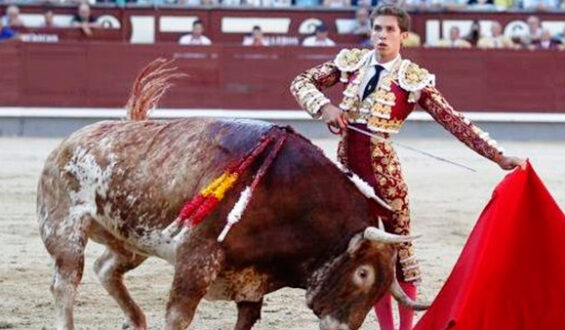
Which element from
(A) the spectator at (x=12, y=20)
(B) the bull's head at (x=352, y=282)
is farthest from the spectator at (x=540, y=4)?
(B) the bull's head at (x=352, y=282)

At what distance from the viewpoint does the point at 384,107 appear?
455 cm

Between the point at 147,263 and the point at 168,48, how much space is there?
726 centimetres

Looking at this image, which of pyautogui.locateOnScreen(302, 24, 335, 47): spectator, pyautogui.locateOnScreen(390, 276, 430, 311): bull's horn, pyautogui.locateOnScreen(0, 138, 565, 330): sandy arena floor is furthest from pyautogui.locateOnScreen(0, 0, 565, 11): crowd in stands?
pyautogui.locateOnScreen(390, 276, 430, 311): bull's horn

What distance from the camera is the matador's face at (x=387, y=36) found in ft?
14.7

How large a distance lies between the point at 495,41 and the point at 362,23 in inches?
51.9

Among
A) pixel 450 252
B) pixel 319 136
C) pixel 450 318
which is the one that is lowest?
pixel 319 136

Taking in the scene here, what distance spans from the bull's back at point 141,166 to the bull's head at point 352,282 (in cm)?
44

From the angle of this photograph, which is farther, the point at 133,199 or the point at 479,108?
the point at 479,108

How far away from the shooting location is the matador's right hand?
4.43 meters

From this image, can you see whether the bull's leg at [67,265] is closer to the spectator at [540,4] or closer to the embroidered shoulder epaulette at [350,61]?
the embroidered shoulder epaulette at [350,61]

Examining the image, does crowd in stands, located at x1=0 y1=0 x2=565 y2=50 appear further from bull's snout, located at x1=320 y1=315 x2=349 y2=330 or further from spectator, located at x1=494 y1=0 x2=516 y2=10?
bull's snout, located at x1=320 y1=315 x2=349 y2=330

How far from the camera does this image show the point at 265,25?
14031mm

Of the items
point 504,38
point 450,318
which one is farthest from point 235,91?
point 450,318

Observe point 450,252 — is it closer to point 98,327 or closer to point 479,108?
point 98,327
